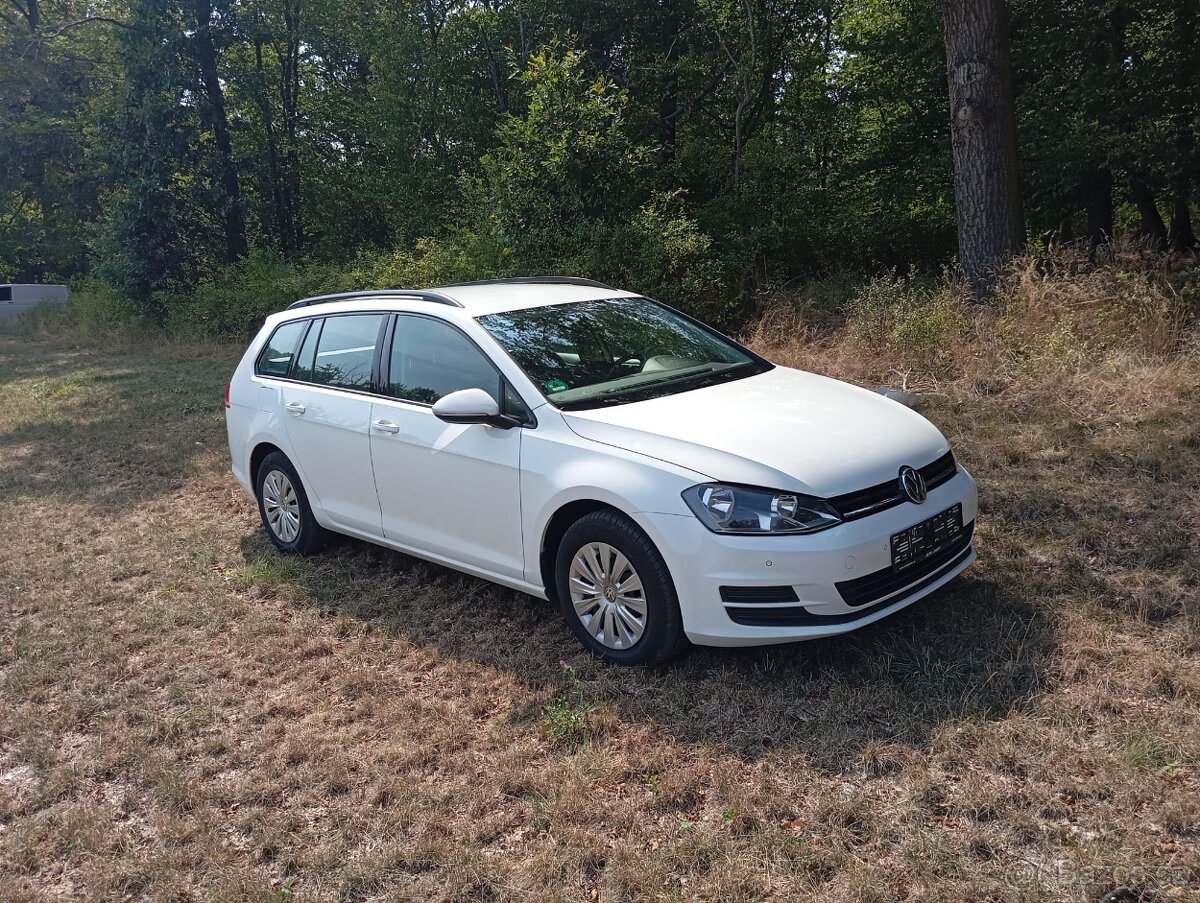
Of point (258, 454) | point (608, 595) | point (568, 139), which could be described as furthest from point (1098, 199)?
point (608, 595)

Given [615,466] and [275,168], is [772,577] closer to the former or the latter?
[615,466]

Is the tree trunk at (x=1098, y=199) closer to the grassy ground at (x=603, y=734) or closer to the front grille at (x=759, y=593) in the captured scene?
the grassy ground at (x=603, y=734)

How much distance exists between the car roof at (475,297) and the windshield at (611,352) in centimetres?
11

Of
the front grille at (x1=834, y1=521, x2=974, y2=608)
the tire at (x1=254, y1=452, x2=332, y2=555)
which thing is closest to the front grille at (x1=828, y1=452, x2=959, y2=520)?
the front grille at (x1=834, y1=521, x2=974, y2=608)

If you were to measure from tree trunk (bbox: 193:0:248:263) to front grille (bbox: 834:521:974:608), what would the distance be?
21.6 meters

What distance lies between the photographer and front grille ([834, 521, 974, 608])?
3.80 metres

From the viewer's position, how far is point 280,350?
636 cm

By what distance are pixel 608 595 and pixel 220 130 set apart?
22.3 m

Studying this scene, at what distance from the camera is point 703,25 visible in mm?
16188

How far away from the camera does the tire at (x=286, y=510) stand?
607 cm

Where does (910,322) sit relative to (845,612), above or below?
above

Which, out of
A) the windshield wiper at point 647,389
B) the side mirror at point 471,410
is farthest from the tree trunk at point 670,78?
the side mirror at point 471,410

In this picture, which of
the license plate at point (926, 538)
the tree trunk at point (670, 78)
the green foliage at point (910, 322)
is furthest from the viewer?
the tree trunk at point (670, 78)

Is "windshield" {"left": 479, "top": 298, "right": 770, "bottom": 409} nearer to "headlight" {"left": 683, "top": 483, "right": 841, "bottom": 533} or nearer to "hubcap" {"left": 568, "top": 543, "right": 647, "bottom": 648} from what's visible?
"hubcap" {"left": 568, "top": 543, "right": 647, "bottom": 648}
